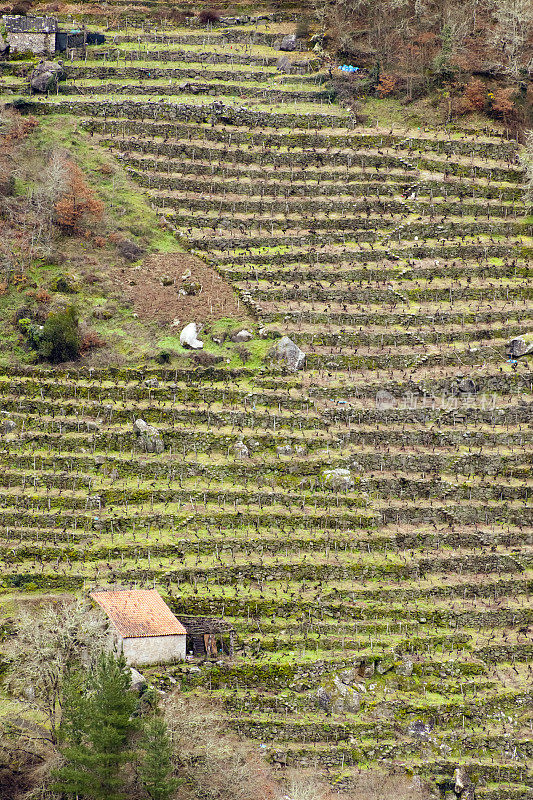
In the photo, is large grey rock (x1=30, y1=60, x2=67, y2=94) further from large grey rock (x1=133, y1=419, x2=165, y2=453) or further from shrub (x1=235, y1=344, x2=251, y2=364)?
large grey rock (x1=133, y1=419, x2=165, y2=453)

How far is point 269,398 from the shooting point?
2159 inches

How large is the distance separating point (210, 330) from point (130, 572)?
41.0 feet

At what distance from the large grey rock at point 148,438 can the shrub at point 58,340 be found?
4863mm

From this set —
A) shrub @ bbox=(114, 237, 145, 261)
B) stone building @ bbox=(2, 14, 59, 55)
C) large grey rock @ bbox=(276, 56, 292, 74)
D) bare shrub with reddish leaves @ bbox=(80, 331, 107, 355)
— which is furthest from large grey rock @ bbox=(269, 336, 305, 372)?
stone building @ bbox=(2, 14, 59, 55)

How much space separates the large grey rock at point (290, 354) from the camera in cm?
5606

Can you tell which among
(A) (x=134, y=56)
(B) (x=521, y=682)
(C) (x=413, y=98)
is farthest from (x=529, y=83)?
(B) (x=521, y=682)

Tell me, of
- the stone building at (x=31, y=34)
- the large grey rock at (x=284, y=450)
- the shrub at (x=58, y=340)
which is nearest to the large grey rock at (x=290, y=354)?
the large grey rock at (x=284, y=450)

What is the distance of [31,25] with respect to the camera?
234ft

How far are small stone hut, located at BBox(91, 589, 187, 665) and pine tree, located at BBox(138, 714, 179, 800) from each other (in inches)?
182

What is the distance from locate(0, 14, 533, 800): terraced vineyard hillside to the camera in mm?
47469

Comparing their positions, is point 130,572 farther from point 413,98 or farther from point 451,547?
point 413,98

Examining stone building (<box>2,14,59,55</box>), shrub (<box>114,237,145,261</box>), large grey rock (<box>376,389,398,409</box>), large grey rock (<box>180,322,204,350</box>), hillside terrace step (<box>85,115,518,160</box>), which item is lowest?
large grey rock (<box>376,389,398,409</box>)

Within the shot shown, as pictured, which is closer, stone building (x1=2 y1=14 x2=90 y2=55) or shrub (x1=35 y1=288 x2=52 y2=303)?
shrub (x1=35 y1=288 x2=52 y2=303)

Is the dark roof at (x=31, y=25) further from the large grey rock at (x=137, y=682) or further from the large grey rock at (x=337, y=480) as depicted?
the large grey rock at (x=137, y=682)
